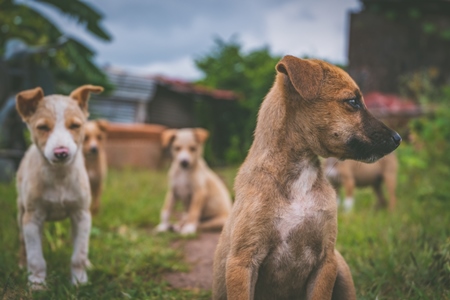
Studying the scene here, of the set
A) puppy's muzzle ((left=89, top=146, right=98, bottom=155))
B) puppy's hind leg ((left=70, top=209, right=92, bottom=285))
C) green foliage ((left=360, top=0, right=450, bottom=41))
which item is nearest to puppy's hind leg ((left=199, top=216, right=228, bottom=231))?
puppy's muzzle ((left=89, top=146, right=98, bottom=155))

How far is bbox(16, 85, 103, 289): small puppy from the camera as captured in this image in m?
3.80

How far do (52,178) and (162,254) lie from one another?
165 centimetres

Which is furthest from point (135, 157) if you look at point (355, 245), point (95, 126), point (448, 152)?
point (355, 245)

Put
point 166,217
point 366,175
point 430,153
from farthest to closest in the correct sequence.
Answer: point 430,153 < point 366,175 < point 166,217

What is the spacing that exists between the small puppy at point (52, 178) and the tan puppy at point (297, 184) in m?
1.55

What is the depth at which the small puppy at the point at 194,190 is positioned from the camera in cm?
715

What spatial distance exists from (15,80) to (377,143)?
7630 mm

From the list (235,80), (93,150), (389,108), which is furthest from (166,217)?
(235,80)

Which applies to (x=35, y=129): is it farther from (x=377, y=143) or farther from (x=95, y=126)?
(x=95, y=126)

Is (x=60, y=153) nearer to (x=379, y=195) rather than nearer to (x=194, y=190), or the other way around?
(x=194, y=190)

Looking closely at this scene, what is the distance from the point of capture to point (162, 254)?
16.9 ft

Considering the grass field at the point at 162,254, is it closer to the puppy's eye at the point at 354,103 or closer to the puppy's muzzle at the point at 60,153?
the puppy's muzzle at the point at 60,153

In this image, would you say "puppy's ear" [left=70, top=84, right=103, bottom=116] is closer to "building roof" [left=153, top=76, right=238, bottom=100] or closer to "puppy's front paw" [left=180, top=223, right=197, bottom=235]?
"puppy's front paw" [left=180, top=223, right=197, bottom=235]

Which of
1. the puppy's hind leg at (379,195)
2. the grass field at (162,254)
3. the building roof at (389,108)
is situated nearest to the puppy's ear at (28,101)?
the grass field at (162,254)
